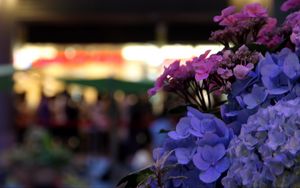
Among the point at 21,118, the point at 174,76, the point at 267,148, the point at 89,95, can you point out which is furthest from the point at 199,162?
the point at 89,95

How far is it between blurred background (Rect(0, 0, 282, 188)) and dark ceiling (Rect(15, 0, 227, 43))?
0.03 m

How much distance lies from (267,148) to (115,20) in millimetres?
20364

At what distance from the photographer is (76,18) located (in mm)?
21016

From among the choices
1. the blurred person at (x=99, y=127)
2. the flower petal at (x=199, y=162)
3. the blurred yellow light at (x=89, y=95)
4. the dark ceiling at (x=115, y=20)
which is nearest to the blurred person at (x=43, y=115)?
the blurred person at (x=99, y=127)

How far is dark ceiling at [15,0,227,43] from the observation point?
19.9 metres

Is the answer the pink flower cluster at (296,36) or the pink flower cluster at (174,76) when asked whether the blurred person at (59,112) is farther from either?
the pink flower cluster at (296,36)

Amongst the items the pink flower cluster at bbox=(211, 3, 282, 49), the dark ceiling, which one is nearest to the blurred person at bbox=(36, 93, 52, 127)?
the dark ceiling

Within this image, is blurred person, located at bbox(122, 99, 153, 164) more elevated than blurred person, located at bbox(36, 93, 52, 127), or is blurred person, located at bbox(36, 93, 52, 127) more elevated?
blurred person, located at bbox(36, 93, 52, 127)

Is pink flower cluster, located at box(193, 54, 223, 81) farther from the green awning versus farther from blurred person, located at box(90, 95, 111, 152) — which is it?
blurred person, located at box(90, 95, 111, 152)

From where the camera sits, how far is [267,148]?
1334 mm

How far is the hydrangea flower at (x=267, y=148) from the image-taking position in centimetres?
130

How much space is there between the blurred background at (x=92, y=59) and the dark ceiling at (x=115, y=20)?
0.03 m

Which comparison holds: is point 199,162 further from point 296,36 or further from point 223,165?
point 296,36

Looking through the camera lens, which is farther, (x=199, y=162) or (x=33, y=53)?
(x=33, y=53)
